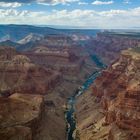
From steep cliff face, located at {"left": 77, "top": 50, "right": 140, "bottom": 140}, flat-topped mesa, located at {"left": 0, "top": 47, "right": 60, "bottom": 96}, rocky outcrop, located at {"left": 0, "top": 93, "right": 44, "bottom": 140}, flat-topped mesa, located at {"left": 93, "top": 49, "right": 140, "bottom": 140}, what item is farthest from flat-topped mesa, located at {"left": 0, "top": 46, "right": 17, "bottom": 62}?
rocky outcrop, located at {"left": 0, "top": 93, "right": 44, "bottom": 140}

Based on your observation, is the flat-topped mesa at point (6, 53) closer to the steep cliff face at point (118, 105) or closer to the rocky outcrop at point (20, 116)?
the steep cliff face at point (118, 105)

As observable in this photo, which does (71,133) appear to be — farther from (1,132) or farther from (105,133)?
(1,132)

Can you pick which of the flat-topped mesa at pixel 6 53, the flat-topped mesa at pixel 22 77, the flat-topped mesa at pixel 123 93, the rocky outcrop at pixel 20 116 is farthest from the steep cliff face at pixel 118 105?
the flat-topped mesa at pixel 6 53

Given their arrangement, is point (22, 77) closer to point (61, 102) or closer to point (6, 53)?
point (61, 102)

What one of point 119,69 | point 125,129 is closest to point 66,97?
point 119,69

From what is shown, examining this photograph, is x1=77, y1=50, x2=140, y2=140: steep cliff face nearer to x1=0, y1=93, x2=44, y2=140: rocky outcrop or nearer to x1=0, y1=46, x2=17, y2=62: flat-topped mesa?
x1=0, y1=93, x2=44, y2=140: rocky outcrop
